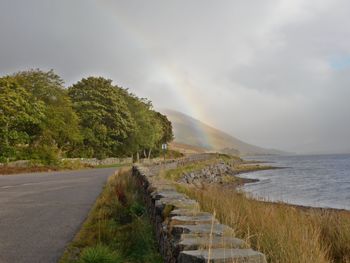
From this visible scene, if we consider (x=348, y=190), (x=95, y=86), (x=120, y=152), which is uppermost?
(x=95, y=86)

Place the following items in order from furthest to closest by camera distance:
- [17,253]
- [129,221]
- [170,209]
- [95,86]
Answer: [95,86], [129,221], [17,253], [170,209]

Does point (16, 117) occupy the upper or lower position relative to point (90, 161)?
upper

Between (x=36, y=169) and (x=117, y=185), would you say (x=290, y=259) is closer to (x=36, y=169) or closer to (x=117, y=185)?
(x=117, y=185)

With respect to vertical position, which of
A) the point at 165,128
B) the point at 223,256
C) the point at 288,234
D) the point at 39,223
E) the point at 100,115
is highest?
the point at 165,128

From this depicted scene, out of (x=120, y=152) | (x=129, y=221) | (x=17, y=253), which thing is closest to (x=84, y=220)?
(x=129, y=221)

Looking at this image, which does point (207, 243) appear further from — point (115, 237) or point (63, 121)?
point (63, 121)

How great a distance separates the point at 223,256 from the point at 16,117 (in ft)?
122

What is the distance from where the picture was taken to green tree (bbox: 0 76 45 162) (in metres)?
36.3

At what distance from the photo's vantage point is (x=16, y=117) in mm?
37031

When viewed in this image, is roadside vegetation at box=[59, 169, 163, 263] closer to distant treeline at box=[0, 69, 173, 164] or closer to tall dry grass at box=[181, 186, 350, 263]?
tall dry grass at box=[181, 186, 350, 263]

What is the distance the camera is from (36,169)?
115ft

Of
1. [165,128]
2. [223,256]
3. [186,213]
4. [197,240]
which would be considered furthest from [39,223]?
[165,128]

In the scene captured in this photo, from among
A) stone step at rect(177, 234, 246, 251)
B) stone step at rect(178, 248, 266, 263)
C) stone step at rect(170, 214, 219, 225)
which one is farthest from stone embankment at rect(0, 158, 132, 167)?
stone step at rect(178, 248, 266, 263)

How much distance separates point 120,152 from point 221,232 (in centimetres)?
5481
